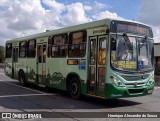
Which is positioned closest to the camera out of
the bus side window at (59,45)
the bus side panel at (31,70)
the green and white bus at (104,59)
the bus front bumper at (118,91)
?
the bus front bumper at (118,91)

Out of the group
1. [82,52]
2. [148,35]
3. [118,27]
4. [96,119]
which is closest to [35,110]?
[96,119]

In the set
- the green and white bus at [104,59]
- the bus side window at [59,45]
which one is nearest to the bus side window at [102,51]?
the green and white bus at [104,59]

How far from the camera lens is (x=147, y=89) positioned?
1204 centimetres

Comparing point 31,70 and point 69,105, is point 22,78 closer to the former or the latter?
point 31,70

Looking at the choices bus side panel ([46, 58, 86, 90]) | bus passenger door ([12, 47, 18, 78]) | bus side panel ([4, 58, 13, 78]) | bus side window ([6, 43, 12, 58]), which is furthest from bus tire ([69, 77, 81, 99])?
bus side window ([6, 43, 12, 58])

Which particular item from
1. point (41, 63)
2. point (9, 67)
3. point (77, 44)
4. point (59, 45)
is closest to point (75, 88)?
point (77, 44)

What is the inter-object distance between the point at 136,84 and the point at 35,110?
Answer: 377cm

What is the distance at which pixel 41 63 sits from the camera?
16.5m

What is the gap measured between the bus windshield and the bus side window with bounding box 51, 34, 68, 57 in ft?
11.1

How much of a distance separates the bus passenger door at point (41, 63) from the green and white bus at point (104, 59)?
0.98 metres

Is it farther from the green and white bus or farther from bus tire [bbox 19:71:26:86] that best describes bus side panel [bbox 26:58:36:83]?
the green and white bus

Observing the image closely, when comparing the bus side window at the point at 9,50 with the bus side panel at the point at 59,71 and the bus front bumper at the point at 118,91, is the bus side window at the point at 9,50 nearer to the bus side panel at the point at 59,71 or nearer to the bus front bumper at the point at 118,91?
the bus side panel at the point at 59,71

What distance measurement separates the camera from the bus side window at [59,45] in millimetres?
14191

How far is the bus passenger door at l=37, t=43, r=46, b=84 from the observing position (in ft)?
53.0
